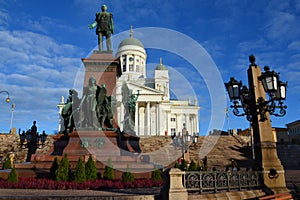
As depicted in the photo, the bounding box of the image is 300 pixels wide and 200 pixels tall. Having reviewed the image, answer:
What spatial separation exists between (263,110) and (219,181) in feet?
8.80

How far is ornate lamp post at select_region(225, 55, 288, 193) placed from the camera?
762 cm

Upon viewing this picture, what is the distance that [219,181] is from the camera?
687 centimetres

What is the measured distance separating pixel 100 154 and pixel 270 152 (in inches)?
263

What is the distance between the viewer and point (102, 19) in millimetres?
15797

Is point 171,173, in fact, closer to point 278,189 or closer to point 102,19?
point 278,189

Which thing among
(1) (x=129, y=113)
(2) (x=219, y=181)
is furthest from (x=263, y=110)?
(1) (x=129, y=113)

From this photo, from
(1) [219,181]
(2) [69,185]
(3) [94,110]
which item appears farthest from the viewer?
(3) [94,110]

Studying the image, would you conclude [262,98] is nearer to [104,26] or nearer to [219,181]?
[219,181]

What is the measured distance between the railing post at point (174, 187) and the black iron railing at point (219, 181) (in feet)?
0.74

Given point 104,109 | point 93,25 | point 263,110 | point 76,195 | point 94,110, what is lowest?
point 76,195

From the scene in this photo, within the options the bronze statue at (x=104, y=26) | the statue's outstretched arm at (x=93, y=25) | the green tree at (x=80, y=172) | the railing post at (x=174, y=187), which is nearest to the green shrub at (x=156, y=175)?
the green tree at (x=80, y=172)

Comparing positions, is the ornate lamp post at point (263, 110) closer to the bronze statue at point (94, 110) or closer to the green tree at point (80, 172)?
the green tree at point (80, 172)

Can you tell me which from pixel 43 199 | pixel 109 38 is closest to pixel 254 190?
pixel 43 199

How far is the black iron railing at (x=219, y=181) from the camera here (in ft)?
21.4
